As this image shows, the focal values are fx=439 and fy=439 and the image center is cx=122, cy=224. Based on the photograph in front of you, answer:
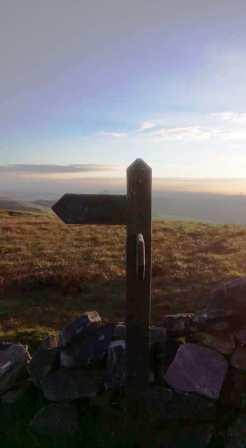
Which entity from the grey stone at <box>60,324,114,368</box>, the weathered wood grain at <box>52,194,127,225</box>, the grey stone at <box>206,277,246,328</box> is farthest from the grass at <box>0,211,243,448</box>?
the weathered wood grain at <box>52,194,127,225</box>

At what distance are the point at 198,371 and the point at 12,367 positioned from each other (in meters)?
2.67

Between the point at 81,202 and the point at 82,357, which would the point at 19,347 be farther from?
the point at 81,202

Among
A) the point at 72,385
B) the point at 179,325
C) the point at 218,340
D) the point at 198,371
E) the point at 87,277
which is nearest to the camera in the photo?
the point at 198,371

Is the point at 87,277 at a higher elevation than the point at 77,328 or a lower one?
lower

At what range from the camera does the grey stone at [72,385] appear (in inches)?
229

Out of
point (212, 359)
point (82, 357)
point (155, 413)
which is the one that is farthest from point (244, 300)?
point (82, 357)

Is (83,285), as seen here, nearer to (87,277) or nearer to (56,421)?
(87,277)

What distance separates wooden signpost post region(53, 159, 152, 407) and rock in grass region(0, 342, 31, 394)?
205cm

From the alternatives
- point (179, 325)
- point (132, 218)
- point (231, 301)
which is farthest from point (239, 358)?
point (132, 218)

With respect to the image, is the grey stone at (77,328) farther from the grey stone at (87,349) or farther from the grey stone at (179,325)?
the grey stone at (179,325)

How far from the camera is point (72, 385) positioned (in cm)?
586

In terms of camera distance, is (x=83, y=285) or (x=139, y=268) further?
(x=83, y=285)

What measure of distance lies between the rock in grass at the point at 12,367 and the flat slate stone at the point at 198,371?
2162 millimetres

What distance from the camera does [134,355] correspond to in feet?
17.4
